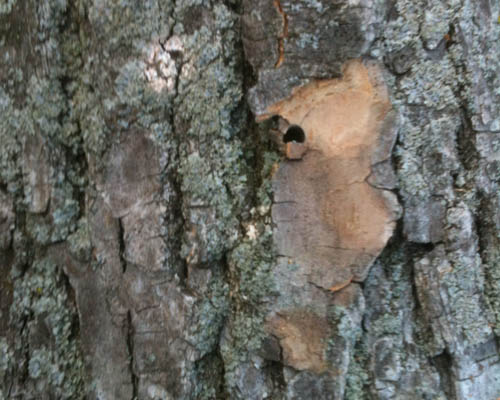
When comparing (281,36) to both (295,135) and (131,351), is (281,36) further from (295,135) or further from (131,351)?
(131,351)

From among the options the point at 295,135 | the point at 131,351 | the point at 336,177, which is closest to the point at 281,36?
→ the point at 295,135

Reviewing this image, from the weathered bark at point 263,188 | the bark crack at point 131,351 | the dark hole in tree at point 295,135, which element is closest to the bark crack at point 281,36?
→ the weathered bark at point 263,188

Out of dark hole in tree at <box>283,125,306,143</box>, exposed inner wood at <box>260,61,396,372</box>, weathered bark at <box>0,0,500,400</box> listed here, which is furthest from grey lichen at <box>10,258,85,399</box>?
dark hole in tree at <box>283,125,306,143</box>

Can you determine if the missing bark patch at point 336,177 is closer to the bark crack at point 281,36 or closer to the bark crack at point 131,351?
the bark crack at point 281,36

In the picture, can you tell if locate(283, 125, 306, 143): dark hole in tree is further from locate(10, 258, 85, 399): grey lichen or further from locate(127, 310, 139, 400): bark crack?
locate(10, 258, 85, 399): grey lichen

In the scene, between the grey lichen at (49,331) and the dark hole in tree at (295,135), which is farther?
the grey lichen at (49,331)

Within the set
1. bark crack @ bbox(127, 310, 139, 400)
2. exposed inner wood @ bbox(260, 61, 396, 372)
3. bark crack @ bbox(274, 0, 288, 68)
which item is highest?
bark crack @ bbox(274, 0, 288, 68)

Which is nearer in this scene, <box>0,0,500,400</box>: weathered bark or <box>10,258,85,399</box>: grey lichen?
<box>0,0,500,400</box>: weathered bark

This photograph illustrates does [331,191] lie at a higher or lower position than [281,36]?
lower
